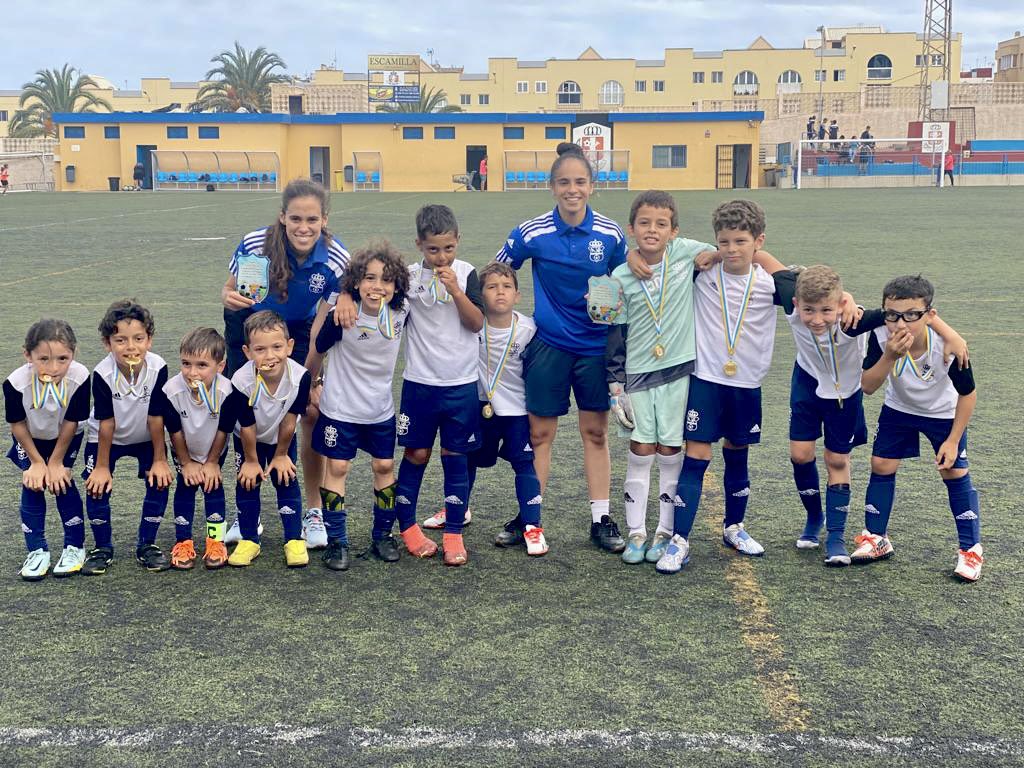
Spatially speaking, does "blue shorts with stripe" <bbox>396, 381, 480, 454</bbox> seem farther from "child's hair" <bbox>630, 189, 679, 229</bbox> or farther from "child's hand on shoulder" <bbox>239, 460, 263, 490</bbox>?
"child's hair" <bbox>630, 189, 679, 229</bbox>

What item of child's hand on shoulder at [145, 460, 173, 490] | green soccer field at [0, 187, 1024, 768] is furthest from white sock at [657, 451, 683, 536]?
child's hand on shoulder at [145, 460, 173, 490]

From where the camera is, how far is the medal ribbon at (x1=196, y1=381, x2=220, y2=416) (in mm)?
4652

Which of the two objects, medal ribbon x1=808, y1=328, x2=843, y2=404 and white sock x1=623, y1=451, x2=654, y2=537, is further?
white sock x1=623, y1=451, x2=654, y2=537

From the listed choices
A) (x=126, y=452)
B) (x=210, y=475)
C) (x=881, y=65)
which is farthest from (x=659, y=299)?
(x=881, y=65)

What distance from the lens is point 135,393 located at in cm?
465

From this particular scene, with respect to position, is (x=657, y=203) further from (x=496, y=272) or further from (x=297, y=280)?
(x=297, y=280)

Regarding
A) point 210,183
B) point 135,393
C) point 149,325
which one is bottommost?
point 135,393

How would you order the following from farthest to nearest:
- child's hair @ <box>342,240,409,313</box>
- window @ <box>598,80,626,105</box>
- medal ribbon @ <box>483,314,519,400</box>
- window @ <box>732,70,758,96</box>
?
1. window @ <box>598,80,626,105</box>
2. window @ <box>732,70,758,96</box>
3. medal ribbon @ <box>483,314,519,400</box>
4. child's hair @ <box>342,240,409,313</box>

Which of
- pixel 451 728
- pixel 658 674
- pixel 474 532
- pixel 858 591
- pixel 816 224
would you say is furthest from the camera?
pixel 816 224

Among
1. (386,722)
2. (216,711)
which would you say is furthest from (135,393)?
(386,722)

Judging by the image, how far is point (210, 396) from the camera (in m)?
4.66

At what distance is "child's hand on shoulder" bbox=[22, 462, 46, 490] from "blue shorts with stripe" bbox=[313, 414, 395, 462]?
1150mm

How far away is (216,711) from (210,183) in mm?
53974

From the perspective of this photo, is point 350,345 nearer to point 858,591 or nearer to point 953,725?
point 858,591
